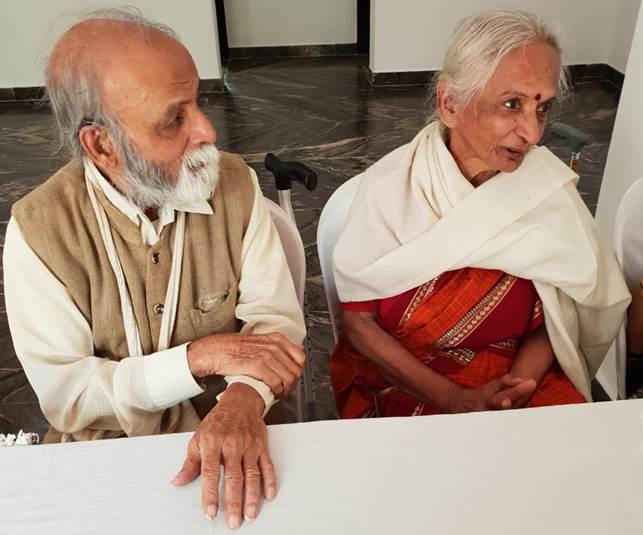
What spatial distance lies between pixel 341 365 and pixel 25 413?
128 centimetres

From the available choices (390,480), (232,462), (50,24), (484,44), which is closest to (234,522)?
(232,462)

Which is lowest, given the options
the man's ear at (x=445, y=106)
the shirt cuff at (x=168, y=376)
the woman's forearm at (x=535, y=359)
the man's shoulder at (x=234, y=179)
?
the woman's forearm at (x=535, y=359)

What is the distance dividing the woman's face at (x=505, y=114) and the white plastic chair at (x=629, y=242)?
0.30 meters

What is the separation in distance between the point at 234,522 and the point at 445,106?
3.35ft

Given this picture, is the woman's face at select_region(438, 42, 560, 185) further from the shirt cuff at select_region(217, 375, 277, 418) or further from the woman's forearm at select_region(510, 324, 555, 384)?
the shirt cuff at select_region(217, 375, 277, 418)

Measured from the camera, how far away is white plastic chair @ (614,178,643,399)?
60.7 inches

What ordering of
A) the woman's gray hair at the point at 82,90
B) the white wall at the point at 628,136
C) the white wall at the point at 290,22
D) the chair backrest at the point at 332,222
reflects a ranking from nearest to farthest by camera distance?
the woman's gray hair at the point at 82,90 < the chair backrest at the point at 332,222 < the white wall at the point at 628,136 < the white wall at the point at 290,22

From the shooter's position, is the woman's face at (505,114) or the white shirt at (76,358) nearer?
the white shirt at (76,358)

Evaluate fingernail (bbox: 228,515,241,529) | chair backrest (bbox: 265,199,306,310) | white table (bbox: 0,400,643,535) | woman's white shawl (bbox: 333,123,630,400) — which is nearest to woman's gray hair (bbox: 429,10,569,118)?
woman's white shawl (bbox: 333,123,630,400)

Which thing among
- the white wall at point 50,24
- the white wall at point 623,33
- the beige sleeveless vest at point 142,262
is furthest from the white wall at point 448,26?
the beige sleeveless vest at point 142,262

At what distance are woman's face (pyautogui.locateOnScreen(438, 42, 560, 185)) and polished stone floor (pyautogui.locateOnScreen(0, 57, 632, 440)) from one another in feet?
4.29

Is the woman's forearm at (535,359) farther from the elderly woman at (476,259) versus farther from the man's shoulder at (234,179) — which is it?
the man's shoulder at (234,179)

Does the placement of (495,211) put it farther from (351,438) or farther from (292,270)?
(351,438)

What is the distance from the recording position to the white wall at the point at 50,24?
5.11 meters
